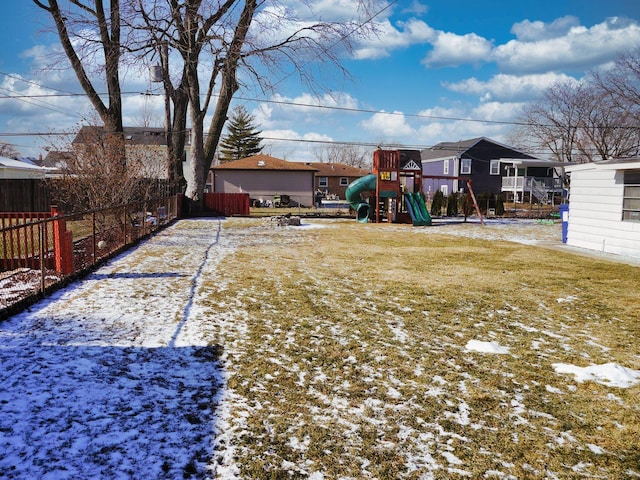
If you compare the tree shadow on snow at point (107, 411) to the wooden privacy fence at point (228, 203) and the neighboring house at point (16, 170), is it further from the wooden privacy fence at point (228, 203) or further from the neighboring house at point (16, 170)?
the neighboring house at point (16, 170)

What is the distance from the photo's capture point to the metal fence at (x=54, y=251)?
6523 mm

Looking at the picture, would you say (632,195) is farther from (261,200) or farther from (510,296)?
(261,200)

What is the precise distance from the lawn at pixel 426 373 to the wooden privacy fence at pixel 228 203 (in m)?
18.1

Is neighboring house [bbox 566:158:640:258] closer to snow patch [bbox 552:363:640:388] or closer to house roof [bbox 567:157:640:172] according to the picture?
house roof [bbox 567:157:640:172]

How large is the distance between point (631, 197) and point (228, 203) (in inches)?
791

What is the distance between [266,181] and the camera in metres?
40.2

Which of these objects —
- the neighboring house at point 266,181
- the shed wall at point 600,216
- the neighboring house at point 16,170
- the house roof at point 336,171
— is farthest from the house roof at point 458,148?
the neighboring house at point 16,170

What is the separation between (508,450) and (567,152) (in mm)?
52340

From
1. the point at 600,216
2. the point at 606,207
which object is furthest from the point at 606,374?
the point at 600,216

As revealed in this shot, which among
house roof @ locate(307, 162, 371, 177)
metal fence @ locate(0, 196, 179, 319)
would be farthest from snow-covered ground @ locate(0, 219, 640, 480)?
house roof @ locate(307, 162, 371, 177)

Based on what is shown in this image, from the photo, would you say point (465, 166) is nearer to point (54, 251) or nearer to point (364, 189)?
point (364, 189)

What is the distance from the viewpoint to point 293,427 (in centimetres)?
338

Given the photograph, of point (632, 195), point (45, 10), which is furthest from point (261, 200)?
point (632, 195)

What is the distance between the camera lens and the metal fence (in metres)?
6.52
